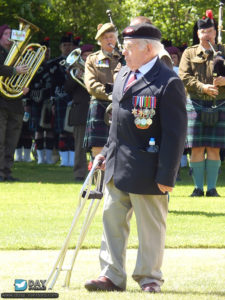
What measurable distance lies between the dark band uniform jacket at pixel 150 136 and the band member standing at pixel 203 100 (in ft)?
17.1

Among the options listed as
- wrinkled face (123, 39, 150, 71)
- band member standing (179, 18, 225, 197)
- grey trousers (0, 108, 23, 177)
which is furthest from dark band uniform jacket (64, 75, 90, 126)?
wrinkled face (123, 39, 150, 71)

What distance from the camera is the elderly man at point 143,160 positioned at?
20.5ft

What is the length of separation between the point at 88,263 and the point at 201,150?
5018 millimetres

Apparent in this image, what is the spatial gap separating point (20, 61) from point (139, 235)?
798cm

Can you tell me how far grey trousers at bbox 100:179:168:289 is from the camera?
20.8 ft

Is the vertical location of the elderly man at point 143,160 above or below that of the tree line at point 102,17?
below

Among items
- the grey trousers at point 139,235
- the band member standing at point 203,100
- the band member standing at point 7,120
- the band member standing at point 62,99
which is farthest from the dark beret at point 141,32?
the band member standing at point 62,99

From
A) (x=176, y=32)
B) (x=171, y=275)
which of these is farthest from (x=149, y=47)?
(x=176, y=32)

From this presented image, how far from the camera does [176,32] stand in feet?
68.9

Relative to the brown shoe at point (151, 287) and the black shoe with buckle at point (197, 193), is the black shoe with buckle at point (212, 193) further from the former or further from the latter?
the brown shoe at point (151, 287)

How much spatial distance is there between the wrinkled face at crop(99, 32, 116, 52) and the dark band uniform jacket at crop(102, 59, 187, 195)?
394 centimetres

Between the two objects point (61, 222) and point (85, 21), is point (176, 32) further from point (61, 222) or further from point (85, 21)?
point (61, 222)

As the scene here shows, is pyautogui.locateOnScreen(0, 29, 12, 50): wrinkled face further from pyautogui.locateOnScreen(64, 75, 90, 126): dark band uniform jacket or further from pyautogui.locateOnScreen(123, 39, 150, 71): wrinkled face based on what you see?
pyautogui.locateOnScreen(123, 39, 150, 71): wrinkled face

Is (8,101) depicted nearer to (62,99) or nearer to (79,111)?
(79,111)
